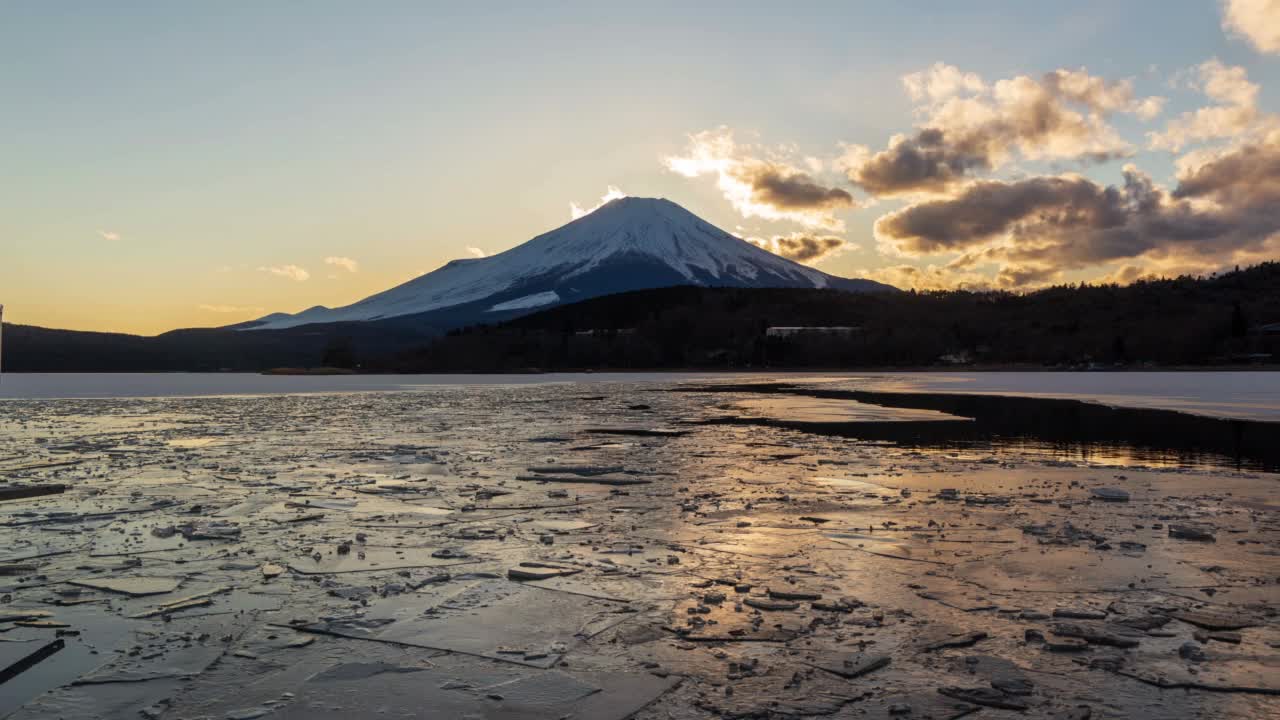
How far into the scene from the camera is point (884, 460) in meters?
18.9

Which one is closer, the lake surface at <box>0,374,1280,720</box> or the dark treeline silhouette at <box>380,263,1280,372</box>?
the lake surface at <box>0,374,1280,720</box>

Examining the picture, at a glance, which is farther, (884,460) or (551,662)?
(884,460)

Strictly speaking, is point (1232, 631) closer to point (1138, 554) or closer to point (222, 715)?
point (1138, 554)

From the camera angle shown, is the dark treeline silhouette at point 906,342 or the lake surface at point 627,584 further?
the dark treeline silhouette at point 906,342

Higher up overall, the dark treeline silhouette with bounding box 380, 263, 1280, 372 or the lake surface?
the dark treeline silhouette with bounding box 380, 263, 1280, 372

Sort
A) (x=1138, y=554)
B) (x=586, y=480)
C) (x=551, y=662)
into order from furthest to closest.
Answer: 1. (x=586, y=480)
2. (x=1138, y=554)
3. (x=551, y=662)

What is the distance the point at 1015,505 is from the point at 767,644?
7567 millimetres

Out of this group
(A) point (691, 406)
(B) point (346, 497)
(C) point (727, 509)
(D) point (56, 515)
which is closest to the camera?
(D) point (56, 515)

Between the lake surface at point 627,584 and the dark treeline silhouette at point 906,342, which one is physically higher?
the dark treeline silhouette at point 906,342

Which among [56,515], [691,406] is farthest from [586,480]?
[691,406]

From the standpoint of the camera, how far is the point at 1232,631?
22.8ft

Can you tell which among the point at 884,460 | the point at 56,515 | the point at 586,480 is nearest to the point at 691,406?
the point at 884,460

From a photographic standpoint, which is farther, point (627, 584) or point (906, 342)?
point (906, 342)

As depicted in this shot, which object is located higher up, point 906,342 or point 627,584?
point 906,342
